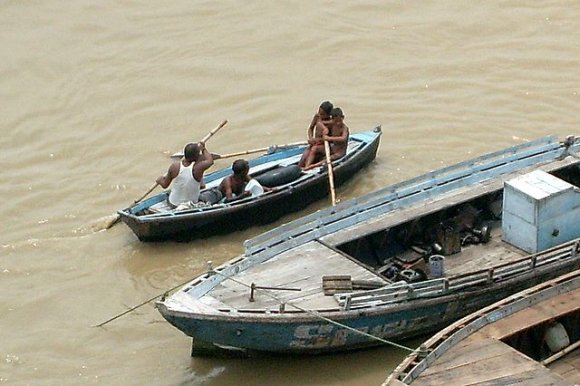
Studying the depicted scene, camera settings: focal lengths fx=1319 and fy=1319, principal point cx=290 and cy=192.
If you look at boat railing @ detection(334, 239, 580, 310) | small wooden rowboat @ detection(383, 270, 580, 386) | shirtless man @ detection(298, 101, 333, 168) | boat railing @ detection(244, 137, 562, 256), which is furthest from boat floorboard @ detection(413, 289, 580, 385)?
shirtless man @ detection(298, 101, 333, 168)

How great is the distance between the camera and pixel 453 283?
13.5m

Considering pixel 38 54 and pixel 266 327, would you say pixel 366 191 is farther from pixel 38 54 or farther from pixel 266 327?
pixel 38 54

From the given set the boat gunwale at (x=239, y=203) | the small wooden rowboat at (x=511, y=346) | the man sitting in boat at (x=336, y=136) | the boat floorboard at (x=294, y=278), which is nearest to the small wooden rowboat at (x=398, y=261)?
the boat floorboard at (x=294, y=278)

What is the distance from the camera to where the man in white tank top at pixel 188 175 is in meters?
15.9

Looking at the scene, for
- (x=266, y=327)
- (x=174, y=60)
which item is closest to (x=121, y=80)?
(x=174, y=60)

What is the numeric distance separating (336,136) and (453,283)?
3.99 m

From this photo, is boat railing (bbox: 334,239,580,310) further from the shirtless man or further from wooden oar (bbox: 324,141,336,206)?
the shirtless man

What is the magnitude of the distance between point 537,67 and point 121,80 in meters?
6.42

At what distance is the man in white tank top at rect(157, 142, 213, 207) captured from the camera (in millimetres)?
15906

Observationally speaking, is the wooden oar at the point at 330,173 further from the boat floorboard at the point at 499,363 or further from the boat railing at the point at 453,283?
the boat floorboard at the point at 499,363

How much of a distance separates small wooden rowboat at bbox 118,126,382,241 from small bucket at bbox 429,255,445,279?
114 inches

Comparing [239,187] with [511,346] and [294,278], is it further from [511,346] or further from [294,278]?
[511,346]

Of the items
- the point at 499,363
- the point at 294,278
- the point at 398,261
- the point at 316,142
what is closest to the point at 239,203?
the point at 316,142

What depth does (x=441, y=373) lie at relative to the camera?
11.1 metres
